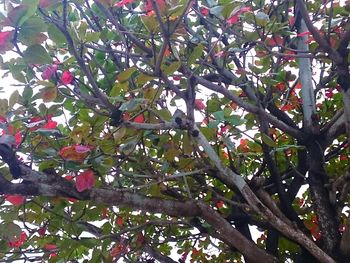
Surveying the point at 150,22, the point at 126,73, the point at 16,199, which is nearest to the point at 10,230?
the point at 16,199

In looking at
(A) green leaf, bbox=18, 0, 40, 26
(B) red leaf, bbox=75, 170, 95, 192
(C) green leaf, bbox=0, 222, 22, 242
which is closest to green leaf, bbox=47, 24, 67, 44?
(A) green leaf, bbox=18, 0, 40, 26

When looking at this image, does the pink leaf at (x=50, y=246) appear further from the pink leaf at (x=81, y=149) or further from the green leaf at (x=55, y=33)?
the green leaf at (x=55, y=33)

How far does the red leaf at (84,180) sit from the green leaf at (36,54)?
1.57ft

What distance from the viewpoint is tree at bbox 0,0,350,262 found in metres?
1.67

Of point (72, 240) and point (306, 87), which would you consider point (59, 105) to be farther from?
point (306, 87)

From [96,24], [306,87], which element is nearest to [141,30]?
[96,24]

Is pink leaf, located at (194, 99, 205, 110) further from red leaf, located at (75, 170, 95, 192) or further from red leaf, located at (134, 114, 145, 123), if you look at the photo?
red leaf, located at (75, 170, 95, 192)

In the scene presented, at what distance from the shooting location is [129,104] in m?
1.60

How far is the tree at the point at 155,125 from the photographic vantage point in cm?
167

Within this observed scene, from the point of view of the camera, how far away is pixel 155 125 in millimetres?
1797

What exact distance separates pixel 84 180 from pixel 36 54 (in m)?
0.52

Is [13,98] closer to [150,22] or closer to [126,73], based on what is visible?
[126,73]

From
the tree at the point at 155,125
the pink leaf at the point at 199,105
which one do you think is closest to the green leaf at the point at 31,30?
the tree at the point at 155,125

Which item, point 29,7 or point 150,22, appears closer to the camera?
point 29,7
